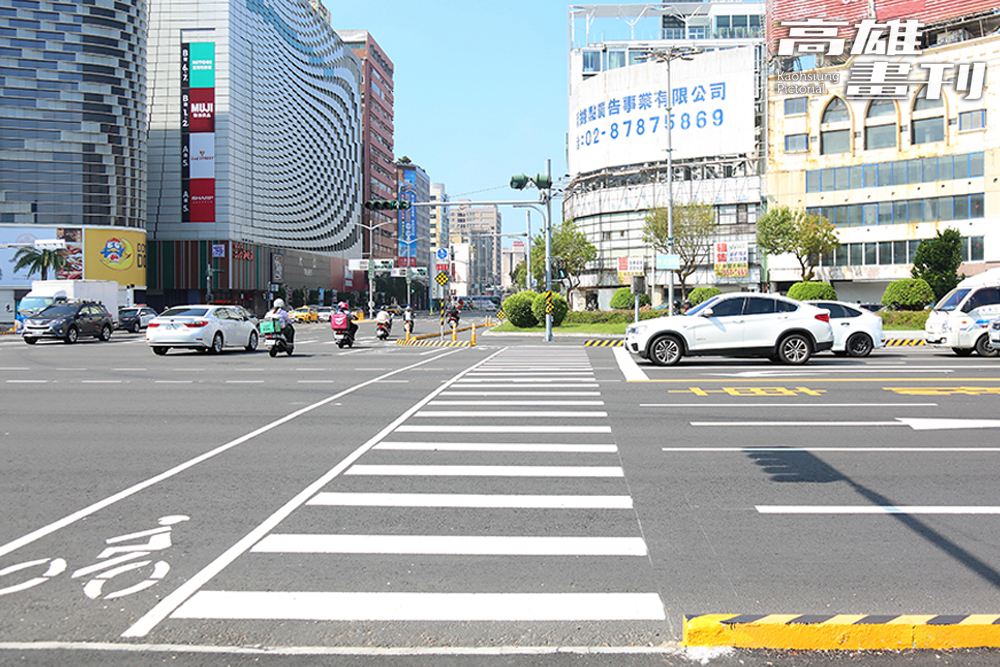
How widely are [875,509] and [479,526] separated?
10.3 ft

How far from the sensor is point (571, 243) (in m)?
75.4

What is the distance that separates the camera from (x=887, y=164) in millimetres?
58656

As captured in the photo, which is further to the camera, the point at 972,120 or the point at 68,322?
the point at 972,120

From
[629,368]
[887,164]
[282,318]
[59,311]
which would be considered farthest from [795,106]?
[59,311]

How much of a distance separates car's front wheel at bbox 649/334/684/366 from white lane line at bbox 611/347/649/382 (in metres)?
0.54

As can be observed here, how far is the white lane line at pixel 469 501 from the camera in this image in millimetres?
6383

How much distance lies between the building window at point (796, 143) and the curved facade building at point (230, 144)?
58093mm

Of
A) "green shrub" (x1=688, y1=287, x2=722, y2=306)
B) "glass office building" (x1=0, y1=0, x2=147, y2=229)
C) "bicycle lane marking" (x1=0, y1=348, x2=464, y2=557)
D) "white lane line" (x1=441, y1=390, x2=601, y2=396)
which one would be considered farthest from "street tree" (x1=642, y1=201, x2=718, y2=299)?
"glass office building" (x1=0, y1=0, x2=147, y2=229)

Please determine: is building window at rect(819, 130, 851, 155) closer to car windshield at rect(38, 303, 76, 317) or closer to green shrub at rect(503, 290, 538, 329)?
green shrub at rect(503, 290, 538, 329)

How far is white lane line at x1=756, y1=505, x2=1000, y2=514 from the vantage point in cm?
615

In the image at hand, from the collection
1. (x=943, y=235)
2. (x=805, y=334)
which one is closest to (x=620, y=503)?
(x=805, y=334)

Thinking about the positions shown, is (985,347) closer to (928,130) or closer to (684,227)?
(684,227)

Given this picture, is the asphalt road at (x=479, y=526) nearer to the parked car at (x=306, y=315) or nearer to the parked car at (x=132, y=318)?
the parked car at (x=132, y=318)

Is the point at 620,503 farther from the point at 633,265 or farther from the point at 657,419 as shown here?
the point at 633,265
